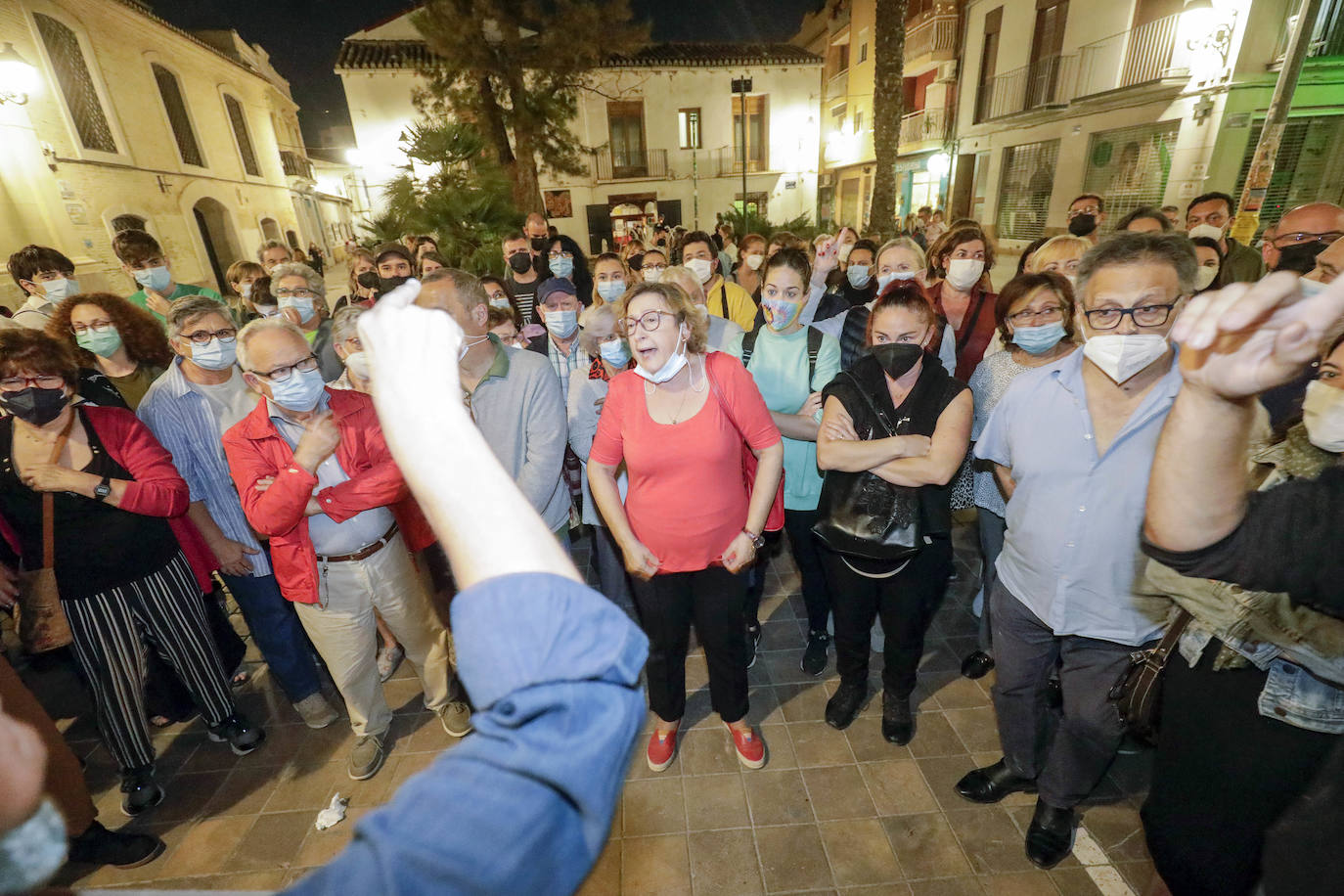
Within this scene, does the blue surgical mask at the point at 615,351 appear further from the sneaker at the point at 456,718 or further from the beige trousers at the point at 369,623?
the sneaker at the point at 456,718

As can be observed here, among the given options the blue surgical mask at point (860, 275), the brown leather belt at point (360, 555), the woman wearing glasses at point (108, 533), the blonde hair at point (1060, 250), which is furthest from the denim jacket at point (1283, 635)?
the blue surgical mask at point (860, 275)

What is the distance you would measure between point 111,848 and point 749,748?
293 cm

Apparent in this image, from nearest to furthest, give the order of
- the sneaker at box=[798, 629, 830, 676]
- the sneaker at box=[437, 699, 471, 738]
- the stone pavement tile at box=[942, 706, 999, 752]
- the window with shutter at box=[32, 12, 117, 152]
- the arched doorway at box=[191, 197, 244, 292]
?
the stone pavement tile at box=[942, 706, 999, 752] < the sneaker at box=[437, 699, 471, 738] < the sneaker at box=[798, 629, 830, 676] < the window with shutter at box=[32, 12, 117, 152] < the arched doorway at box=[191, 197, 244, 292]

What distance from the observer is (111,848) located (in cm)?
259

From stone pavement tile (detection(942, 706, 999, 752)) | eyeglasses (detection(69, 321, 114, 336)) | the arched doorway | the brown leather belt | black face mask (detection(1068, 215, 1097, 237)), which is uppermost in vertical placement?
the arched doorway

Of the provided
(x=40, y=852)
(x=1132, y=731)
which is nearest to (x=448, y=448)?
(x=40, y=852)

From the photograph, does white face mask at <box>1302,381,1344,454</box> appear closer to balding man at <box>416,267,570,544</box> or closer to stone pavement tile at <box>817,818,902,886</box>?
stone pavement tile at <box>817,818,902,886</box>

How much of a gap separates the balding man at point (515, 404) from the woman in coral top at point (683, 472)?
0.33 metres

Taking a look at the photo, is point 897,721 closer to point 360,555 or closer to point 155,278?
point 360,555

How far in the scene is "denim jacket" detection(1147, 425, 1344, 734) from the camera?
4.62 feet

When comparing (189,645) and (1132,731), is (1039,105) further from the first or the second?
(189,645)

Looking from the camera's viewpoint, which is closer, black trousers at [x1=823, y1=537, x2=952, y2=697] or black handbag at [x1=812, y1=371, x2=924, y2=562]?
black handbag at [x1=812, y1=371, x2=924, y2=562]

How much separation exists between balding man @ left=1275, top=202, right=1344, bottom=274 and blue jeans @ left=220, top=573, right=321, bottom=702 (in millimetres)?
6810

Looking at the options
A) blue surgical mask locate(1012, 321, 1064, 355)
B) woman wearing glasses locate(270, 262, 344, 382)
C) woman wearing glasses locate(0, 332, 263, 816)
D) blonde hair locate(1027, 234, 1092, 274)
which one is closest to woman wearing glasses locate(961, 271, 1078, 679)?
blue surgical mask locate(1012, 321, 1064, 355)
